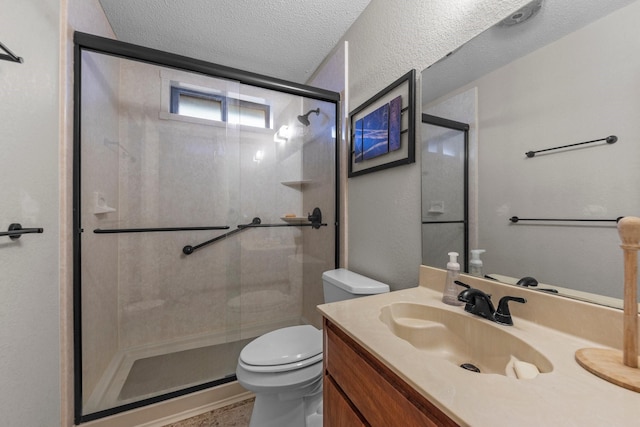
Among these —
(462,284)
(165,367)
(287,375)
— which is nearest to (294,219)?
(287,375)

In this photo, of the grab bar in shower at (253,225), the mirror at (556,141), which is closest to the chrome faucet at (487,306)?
the mirror at (556,141)

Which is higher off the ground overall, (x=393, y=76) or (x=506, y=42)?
(x=393, y=76)

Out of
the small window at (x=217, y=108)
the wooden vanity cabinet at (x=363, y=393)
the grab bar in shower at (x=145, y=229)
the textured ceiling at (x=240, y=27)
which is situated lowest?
the wooden vanity cabinet at (x=363, y=393)

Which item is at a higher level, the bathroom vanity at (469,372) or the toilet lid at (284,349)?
the bathroom vanity at (469,372)

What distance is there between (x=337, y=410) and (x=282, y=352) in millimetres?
486

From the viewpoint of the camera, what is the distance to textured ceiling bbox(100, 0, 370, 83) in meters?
1.41

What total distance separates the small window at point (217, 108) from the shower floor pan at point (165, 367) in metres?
1.68

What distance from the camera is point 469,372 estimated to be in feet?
1.51

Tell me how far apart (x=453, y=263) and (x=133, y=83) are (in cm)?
240

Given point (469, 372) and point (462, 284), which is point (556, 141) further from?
point (469, 372)

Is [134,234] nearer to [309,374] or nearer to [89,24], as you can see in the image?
[89,24]

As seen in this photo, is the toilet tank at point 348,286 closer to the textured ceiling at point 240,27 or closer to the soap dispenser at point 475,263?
the soap dispenser at point 475,263

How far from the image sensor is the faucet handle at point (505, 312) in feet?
2.19

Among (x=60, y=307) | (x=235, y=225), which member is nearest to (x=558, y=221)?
(x=235, y=225)
